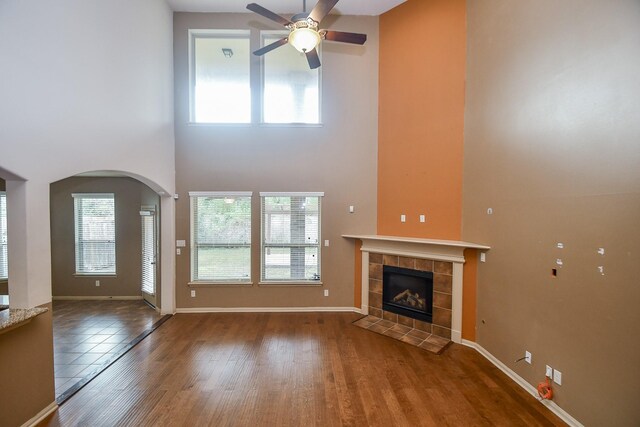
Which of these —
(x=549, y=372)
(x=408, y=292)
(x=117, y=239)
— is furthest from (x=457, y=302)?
(x=117, y=239)

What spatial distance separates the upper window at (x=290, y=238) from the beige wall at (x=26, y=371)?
9.72 ft

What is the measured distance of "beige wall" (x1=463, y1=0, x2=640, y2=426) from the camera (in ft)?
6.57

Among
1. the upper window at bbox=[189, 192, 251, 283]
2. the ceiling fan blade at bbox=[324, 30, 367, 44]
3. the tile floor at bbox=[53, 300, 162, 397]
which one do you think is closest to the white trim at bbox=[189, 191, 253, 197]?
the upper window at bbox=[189, 192, 251, 283]

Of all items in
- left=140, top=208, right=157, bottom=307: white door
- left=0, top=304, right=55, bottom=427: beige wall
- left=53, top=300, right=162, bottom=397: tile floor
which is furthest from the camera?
left=140, top=208, right=157, bottom=307: white door

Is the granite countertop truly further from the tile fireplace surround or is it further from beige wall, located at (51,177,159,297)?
the tile fireplace surround

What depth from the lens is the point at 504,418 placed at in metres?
2.47

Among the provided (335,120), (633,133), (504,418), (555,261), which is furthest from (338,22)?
(504,418)

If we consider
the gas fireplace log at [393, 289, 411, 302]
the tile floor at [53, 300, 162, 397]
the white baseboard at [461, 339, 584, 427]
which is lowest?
the tile floor at [53, 300, 162, 397]

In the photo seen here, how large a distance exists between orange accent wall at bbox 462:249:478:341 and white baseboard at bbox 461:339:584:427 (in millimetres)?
143

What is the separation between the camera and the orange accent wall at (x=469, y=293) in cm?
376

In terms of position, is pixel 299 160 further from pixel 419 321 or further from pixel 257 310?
pixel 419 321

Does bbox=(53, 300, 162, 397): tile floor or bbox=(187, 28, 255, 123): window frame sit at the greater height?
bbox=(187, 28, 255, 123): window frame

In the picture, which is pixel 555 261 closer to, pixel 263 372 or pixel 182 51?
pixel 263 372

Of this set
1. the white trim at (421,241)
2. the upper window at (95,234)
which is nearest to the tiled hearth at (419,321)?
the white trim at (421,241)
